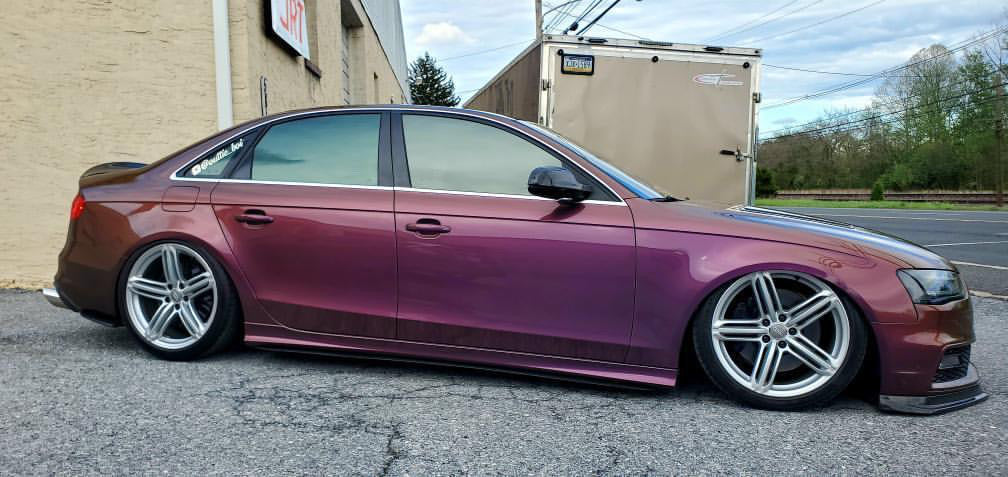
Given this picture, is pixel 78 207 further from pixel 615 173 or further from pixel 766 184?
pixel 766 184

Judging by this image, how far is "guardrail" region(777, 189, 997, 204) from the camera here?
34653 mm

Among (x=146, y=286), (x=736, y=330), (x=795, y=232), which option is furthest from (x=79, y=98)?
(x=795, y=232)

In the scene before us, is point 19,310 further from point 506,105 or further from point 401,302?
point 506,105

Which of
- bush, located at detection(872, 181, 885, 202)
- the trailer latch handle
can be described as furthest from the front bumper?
bush, located at detection(872, 181, 885, 202)

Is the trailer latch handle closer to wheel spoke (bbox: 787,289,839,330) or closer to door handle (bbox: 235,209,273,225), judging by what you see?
wheel spoke (bbox: 787,289,839,330)

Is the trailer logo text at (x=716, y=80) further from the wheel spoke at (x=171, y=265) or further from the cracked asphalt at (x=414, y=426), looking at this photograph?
the wheel spoke at (x=171, y=265)

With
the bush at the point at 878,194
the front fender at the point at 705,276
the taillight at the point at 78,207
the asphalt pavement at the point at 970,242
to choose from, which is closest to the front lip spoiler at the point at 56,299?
the taillight at the point at 78,207

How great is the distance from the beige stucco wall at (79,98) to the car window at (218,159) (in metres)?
2.80

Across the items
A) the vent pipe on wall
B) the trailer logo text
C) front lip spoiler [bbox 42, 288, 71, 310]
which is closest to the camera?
front lip spoiler [bbox 42, 288, 71, 310]

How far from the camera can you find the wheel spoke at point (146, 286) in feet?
12.0

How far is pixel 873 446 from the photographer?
2.66 m

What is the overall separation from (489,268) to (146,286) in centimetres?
188

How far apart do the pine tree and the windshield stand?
61874 mm

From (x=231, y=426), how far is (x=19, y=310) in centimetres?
341
